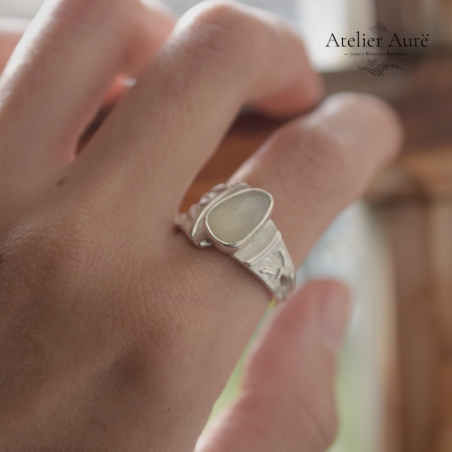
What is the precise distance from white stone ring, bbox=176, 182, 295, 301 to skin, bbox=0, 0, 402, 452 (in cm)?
2

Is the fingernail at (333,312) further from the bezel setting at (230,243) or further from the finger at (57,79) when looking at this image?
the finger at (57,79)

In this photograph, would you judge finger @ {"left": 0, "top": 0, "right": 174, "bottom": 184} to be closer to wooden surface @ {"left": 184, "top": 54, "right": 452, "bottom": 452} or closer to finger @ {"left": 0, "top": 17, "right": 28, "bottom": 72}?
finger @ {"left": 0, "top": 17, "right": 28, "bottom": 72}

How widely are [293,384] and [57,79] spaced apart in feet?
1.95

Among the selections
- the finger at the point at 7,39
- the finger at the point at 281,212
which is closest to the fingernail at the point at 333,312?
the finger at the point at 281,212

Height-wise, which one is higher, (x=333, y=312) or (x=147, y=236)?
(x=147, y=236)

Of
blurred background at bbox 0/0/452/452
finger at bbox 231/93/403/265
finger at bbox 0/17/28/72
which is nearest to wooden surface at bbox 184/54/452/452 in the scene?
blurred background at bbox 0/0/452/452

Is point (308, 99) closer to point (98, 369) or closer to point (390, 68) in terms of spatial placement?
point (390, 68)

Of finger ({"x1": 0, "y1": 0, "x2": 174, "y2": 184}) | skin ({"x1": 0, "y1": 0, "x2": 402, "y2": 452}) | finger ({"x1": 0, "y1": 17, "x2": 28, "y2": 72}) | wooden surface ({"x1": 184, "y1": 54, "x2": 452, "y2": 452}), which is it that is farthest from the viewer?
wooden surface ({"x1": 184, "y1": 54, "x2": 452, "y2": 452})

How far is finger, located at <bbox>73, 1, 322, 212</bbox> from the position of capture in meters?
0.64

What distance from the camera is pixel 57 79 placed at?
0.67 meters

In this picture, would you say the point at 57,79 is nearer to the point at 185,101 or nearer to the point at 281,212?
the point at 185,101

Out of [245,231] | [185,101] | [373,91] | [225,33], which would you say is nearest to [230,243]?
[245,231]

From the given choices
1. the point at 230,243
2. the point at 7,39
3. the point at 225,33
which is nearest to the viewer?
the point at 230,243

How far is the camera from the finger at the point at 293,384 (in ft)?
2.32
